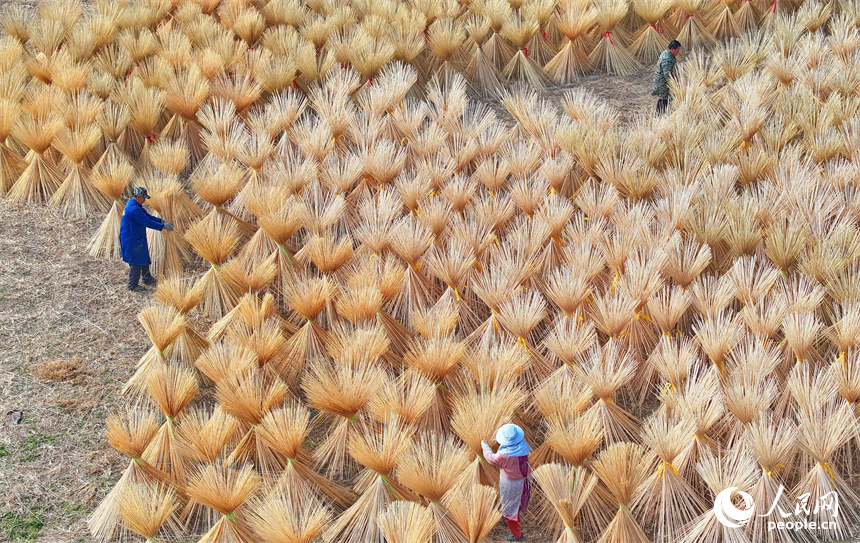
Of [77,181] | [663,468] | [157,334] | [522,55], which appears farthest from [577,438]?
[522,55]

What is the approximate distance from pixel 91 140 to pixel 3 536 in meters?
2.84

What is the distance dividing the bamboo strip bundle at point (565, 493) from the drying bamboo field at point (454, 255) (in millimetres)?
13

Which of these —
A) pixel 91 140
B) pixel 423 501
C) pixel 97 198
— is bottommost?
pixel 423 501

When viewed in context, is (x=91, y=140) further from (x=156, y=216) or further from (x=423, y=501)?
(x=423, y=501)

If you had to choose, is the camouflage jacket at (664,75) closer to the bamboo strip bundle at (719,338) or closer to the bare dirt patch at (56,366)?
the bamboo strip bundle at (719,338)

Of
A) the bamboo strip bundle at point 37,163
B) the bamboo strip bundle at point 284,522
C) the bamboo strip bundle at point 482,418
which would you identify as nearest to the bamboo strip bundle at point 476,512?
the bamboo strip bundle at point 482,418

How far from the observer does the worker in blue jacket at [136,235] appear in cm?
496

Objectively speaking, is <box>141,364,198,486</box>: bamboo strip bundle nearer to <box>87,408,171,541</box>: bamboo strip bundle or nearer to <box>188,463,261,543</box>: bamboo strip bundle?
<box>87,408,171,541</box>: bamboo strip bundle

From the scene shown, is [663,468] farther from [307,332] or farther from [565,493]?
[307,332]

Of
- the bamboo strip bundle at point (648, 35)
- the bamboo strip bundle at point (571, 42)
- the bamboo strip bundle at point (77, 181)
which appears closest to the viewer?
the bamboo strip bundle at point (77, 181)

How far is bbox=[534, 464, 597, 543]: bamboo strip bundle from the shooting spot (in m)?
3.31

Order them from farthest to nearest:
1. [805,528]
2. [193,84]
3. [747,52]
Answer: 1. [747,52]
2. [193,84]
3. [805,528]

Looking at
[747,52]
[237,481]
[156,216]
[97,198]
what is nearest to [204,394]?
[237,481]

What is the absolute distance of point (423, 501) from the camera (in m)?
3.53
